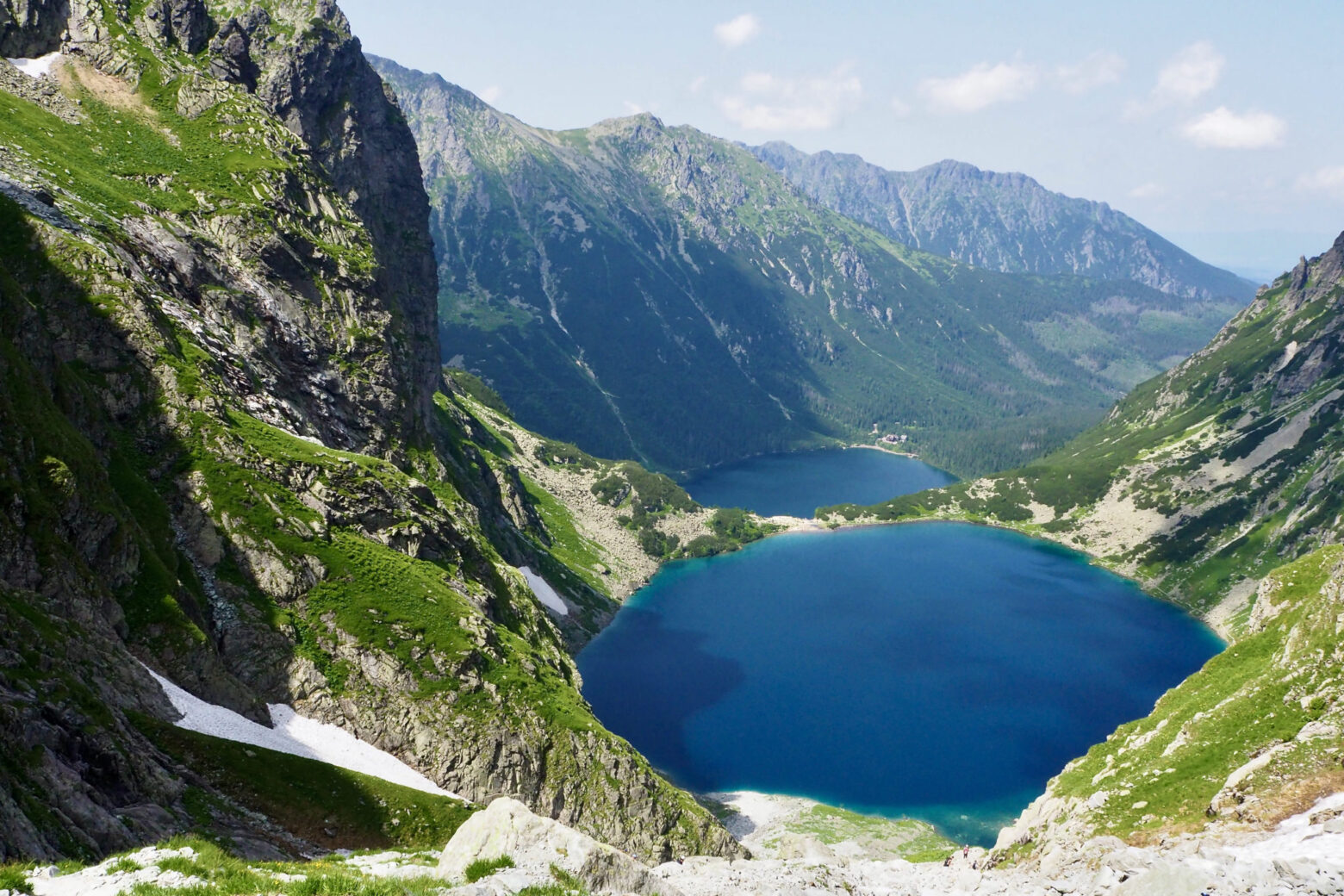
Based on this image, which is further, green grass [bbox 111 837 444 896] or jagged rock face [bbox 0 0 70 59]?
jagged rock face [bbox 0 0 70 59]

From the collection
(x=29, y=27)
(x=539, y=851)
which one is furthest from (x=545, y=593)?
(x=539, y=851)

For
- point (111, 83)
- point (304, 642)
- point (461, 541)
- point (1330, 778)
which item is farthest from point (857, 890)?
point (111, 83)

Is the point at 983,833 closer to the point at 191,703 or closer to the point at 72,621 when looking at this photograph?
the point at 191,703

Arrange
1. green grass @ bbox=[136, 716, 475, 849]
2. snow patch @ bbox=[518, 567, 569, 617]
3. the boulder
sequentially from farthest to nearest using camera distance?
snow patch @ bbox=[518, 567, 569, 617] < green grass @ bbox=[136, 716, 475, 849] < the boulder

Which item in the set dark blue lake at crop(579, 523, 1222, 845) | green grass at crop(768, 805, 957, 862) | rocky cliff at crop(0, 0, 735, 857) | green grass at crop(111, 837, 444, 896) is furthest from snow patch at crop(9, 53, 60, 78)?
green grass at crop(768, 805, 957, 862)

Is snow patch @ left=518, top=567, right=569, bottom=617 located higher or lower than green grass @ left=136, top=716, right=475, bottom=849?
higher

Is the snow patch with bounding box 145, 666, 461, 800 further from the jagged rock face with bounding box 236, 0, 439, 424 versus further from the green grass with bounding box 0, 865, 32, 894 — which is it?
the jagged rock face with bounding box 236, 0, 439, 424

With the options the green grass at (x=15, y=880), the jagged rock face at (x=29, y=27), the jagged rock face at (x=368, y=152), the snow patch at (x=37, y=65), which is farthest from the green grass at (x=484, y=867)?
the jagged rock face at (x=29, y=27)
